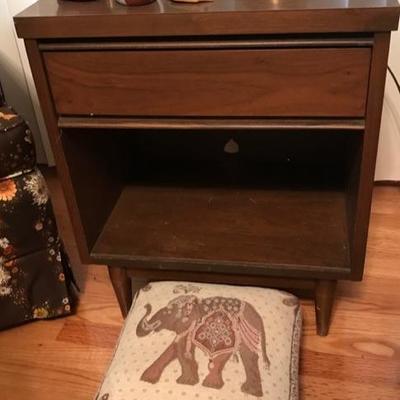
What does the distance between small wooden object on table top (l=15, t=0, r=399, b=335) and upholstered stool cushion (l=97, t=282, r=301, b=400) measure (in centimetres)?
6

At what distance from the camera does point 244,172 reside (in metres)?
1.27

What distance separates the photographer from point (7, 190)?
1.04 metres

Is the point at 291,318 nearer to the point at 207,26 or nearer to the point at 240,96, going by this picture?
the point at 240,96

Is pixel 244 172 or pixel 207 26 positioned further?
pixel 244 172

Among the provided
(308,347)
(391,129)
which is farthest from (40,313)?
(391,129)

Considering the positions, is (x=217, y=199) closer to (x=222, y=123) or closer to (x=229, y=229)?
(x=229, y=229)

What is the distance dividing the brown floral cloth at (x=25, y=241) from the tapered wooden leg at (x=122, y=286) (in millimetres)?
119

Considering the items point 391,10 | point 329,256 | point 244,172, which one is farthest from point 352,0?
point 244,172

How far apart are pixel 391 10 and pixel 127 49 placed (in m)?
0.38

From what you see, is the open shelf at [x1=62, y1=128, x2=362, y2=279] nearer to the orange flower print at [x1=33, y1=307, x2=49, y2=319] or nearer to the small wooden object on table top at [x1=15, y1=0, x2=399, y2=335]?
the small wooden object on table top at [x1=15, y1=0, x2=399, y2=335]

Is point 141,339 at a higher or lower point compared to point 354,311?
higher

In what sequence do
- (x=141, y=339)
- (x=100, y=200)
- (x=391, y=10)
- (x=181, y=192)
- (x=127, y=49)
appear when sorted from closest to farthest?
1. (x=391, y=10)
2. (x=127, y=49)
3. (x=141, y=339)
4. (x=100, y=200)
5. (x=181, y=192)

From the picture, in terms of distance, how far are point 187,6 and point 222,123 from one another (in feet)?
0.60

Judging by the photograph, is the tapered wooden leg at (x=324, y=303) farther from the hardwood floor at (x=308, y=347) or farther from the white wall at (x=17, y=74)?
the white wall at (x=17, y=74)
